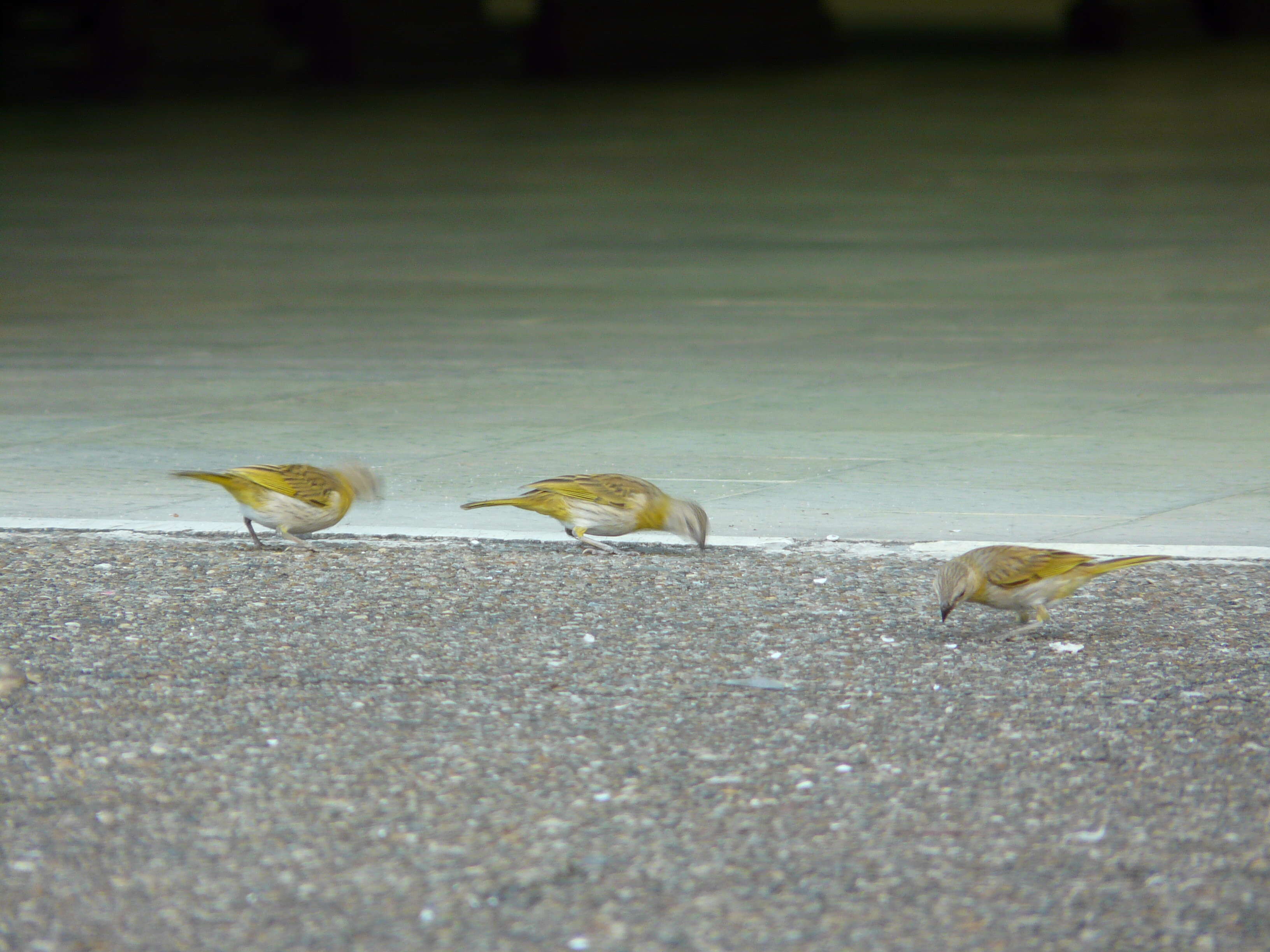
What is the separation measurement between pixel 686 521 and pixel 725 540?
43cm

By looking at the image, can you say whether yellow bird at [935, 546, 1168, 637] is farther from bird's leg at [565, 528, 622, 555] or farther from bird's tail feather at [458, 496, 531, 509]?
bird's tail feather at [458, 496, 531, 509]

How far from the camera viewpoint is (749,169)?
100 ft

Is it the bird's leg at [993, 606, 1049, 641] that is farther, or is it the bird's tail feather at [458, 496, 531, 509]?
the bird's tail feather at [458, 496, 531, 509]

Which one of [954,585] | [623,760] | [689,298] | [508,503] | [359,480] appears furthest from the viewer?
[689,298]

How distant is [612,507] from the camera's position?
302 inches

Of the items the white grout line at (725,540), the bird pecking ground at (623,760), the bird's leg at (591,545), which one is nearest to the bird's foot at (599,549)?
the bird's leg at (591,545)

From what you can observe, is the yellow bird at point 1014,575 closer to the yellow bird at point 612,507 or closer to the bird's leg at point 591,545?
the yellow bird at point 612,507

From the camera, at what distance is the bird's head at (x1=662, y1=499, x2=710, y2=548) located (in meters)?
7.73

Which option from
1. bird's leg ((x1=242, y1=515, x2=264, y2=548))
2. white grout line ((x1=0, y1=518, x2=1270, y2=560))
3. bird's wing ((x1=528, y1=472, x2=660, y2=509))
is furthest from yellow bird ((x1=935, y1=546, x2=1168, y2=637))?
bird's leg ((x1=242, y1=515, x2=264, y2=548))

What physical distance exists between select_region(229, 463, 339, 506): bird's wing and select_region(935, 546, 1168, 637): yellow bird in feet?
8.35

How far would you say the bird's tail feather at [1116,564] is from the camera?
6.34 meters

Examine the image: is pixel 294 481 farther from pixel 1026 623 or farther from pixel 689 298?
pixel 689 298

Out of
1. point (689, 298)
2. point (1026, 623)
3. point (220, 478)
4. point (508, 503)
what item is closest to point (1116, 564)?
point (1026, 623)

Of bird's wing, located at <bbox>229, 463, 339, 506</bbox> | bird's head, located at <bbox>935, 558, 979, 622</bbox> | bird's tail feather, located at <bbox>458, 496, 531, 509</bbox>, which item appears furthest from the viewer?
bird's tail feather, located at <bbox>458, 496, 531, 509</bbox>
